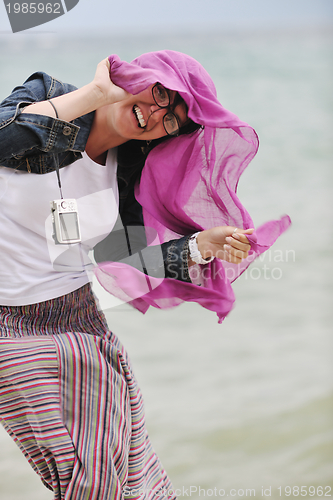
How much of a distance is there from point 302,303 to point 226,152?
2.19 meters

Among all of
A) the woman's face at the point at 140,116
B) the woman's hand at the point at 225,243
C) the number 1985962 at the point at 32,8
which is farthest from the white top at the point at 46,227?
the number 1985962 at the point at 32,8

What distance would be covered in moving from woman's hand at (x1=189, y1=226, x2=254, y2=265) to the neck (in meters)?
0.29

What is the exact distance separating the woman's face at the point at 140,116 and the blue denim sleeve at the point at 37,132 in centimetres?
7

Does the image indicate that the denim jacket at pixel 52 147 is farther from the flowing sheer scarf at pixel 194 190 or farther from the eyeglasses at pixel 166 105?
the eyeglasses at pixel 166 105

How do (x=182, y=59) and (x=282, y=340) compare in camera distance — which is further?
(x=282, y=340)

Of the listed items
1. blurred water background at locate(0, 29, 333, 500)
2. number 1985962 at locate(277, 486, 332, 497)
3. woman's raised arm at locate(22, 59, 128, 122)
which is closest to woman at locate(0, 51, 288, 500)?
woman's raised arm at locate(22, 59, 128, 122)

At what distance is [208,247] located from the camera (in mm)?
1077

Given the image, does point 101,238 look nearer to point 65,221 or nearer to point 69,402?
point 65,221

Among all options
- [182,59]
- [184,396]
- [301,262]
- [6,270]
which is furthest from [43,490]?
[301,262]

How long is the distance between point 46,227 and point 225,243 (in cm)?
39

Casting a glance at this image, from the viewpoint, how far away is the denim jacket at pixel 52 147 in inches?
34.9

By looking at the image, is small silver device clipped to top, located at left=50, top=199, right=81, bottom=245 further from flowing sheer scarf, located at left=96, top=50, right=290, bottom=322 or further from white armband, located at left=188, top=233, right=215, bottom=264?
white armband, located at left=188, top=233, right=215, bottom=264

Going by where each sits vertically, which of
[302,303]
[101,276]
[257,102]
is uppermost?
[101,276]

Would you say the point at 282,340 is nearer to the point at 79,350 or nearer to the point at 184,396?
the point at 184,396
